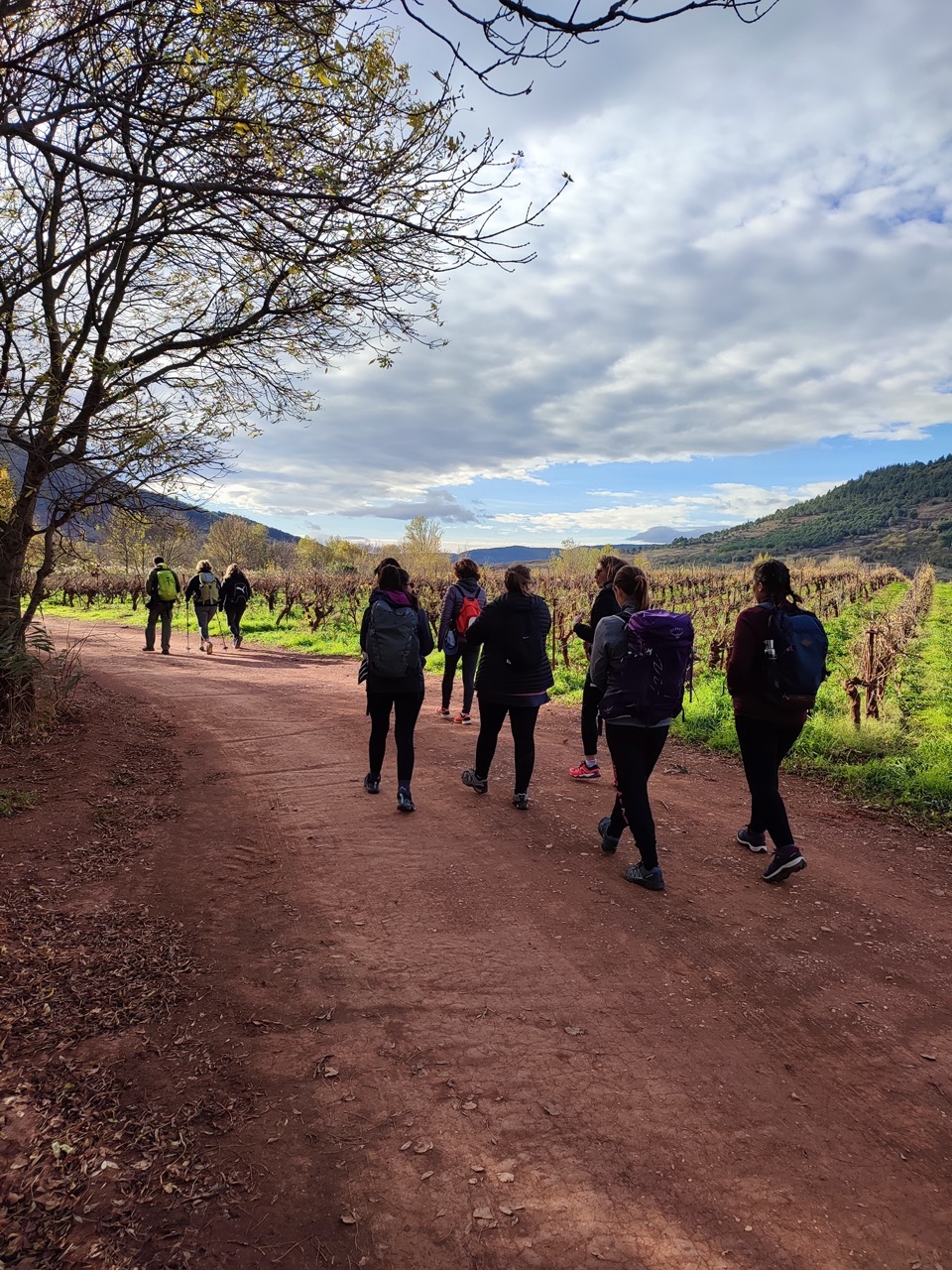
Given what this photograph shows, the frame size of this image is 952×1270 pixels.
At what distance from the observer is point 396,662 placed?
5.20 m

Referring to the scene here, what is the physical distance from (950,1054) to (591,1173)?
173cm

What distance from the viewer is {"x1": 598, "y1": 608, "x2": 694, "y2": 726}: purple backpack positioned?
4211 mm

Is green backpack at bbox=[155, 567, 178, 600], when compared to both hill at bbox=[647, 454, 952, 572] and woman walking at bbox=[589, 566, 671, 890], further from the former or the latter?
hill at bbox=[647, 454, 952, 572]

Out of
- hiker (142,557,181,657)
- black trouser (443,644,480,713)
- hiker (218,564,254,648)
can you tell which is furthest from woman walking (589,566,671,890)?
hiker (218,564,254,648)

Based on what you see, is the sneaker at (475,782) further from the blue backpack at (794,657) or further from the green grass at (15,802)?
the green grass at (15,802)

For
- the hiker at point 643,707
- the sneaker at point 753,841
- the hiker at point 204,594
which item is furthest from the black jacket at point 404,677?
the hiker at point 204,594

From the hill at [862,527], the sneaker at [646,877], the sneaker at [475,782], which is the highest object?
the hill at [862,527]

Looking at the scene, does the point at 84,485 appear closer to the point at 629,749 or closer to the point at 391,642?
the point at 391,642

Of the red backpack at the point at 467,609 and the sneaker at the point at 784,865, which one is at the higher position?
the red backpack at the point at 467,609

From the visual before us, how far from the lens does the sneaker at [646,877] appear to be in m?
4.10

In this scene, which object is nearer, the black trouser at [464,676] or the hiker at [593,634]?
the hiker at [593,634]

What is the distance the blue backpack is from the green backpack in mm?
11855

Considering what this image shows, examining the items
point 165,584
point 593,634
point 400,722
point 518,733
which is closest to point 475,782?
point 518,733

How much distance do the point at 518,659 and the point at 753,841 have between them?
7.08 feet
